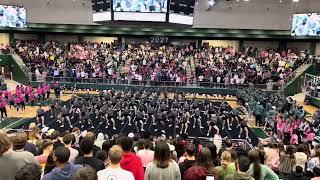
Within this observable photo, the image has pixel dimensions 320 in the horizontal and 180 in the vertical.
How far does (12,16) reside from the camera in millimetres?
37125

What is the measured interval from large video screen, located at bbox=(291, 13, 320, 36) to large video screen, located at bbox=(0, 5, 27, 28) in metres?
28.1

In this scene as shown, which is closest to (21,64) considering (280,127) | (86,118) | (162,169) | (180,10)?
(86,118)

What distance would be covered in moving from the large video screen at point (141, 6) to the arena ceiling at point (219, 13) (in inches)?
725

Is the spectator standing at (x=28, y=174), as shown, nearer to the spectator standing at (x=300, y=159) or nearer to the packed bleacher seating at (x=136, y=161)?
the packed bleacher seating at (x=136, y=161)

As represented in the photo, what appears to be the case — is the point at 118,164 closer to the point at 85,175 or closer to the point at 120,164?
the point at 120,164

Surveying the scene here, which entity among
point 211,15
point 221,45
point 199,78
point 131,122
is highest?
point 211,15

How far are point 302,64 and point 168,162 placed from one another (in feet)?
110

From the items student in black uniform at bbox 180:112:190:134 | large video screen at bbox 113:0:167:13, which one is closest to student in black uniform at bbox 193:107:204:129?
student in black uniform at bbox 180:112:190:134

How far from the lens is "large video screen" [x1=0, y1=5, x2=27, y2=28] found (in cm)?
3653

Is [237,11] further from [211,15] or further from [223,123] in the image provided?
[223,123]

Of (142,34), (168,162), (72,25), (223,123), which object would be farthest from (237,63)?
(168,162)

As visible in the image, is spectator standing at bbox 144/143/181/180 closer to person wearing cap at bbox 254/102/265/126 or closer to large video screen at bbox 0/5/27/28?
person wearing cap at bbox 254/102/265/126

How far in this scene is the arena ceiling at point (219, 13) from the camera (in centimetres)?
3975

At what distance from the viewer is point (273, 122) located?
19.1 meters
